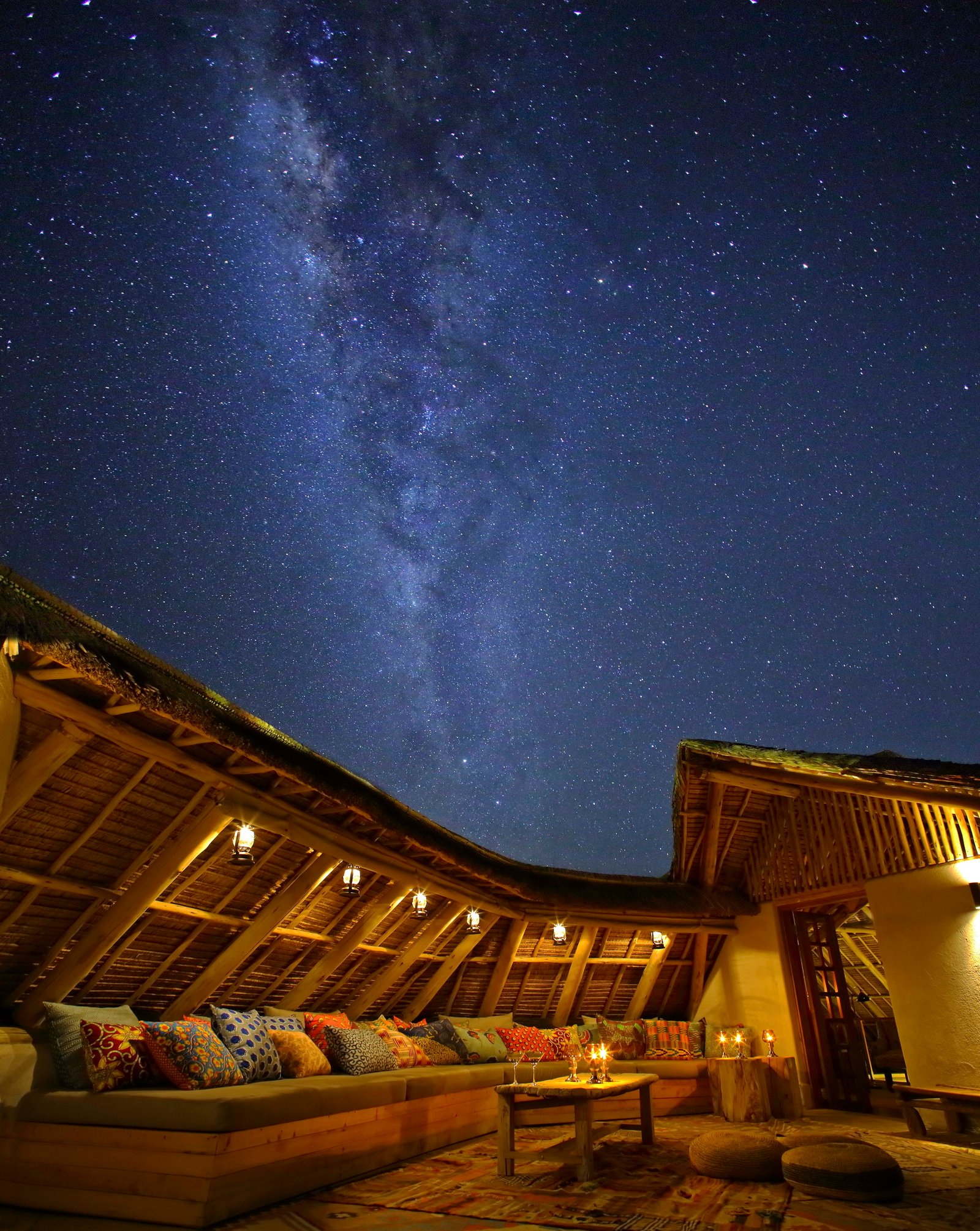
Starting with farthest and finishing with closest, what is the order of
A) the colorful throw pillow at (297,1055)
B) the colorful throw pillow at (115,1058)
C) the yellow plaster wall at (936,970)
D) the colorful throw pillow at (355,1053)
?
1. the yellow plaster wall at (936,970)
2. the colorful throw pillow at (355,1053)
3. the colorful throw pillow at (297,1055)
4. the colorful throw pillow at (115,1058)

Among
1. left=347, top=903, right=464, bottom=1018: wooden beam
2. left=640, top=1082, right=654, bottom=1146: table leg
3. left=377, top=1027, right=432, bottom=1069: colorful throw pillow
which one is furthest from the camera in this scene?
left=347, top=903, right=464, bottom=1018: wooden beam

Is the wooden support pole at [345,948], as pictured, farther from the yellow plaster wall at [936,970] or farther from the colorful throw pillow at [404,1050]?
the yellow plaster wall at [936,970]

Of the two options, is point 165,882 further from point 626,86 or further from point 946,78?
point 946,78

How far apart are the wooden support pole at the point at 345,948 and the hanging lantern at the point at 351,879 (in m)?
0.54

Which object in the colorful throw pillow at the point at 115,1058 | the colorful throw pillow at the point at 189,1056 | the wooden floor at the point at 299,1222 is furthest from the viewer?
the colorful throw pillow at the point at 189,1056

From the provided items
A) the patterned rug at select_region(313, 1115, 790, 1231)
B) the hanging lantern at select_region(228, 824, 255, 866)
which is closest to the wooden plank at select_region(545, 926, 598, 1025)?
the patterned rug at select_region(313, 1115, 790, 1231)

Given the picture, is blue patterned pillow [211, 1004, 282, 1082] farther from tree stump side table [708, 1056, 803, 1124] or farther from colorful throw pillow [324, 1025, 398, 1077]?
tree stump side table [708, 1056, 803, 1124]

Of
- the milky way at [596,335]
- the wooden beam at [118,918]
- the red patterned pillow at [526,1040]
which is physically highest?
the milky way at [596,335]

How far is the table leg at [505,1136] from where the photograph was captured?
178 inches

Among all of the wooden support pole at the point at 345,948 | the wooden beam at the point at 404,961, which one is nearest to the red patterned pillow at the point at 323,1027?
the wooden support pole at the point at 345,948

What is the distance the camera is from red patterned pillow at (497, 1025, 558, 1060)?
7176 millimetres

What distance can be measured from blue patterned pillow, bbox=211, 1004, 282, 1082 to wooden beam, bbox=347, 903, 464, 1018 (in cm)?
176

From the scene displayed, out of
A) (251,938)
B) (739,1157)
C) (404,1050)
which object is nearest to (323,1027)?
(404,1050)

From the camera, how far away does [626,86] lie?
5.54 meters
